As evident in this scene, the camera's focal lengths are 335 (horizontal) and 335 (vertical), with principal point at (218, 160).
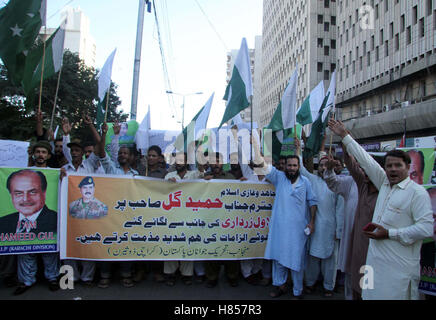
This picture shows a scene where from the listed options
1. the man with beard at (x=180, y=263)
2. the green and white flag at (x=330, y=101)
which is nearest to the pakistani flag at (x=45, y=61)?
the man with beard at (x=180, y=263)

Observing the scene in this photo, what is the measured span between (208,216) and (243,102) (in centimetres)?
167

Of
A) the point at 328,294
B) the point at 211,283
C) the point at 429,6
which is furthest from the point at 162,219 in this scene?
the point at 429,6

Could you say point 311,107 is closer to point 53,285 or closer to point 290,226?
point 290,226

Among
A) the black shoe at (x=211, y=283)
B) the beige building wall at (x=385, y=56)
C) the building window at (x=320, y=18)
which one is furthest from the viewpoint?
the building window at (x=320, y=18)

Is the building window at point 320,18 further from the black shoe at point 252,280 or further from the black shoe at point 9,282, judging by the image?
the black shoe at point 9,282

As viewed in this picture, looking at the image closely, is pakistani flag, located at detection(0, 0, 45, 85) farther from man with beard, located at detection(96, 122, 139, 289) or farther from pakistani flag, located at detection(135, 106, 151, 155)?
pakistani flag, located at detection(135, 106, 151, 155)

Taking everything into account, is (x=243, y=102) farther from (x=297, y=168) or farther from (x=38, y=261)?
(x=38, y=261)

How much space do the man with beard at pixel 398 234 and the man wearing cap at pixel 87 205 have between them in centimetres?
319

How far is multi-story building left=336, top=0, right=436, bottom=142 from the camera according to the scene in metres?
22.1

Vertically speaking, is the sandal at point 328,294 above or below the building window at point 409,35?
below

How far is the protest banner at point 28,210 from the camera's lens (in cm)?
411

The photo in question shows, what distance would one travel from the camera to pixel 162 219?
448cm

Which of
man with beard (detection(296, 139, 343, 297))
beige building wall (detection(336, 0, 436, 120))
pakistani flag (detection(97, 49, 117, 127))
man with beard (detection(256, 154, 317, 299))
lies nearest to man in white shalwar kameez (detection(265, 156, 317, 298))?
man with beard (detection(256, 154, 317, 299))

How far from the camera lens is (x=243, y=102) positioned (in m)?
4.75
